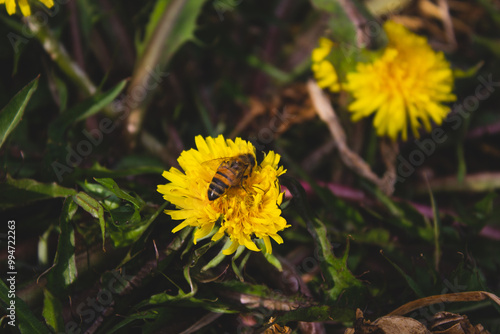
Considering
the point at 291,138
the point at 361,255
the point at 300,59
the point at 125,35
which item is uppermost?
the point at 125,35

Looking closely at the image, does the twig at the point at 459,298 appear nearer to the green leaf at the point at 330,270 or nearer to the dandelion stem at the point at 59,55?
the green leaf at the point at 330,270

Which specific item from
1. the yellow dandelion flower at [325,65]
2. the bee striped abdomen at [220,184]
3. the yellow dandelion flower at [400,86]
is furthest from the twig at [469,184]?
the bee striped abdomen at [220,184]

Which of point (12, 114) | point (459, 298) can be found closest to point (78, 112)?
point (12, 114)

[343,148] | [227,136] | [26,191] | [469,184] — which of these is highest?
[26,191]

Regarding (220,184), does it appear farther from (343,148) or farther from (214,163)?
(343,148)

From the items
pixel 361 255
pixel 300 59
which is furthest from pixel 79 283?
pixel 300 59

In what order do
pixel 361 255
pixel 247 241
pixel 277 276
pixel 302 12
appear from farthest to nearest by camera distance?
pixel 302 12
pixel 361 255
pixel 277 276
pixel 247 241

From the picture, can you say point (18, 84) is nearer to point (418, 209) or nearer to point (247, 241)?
point (247, 241)
